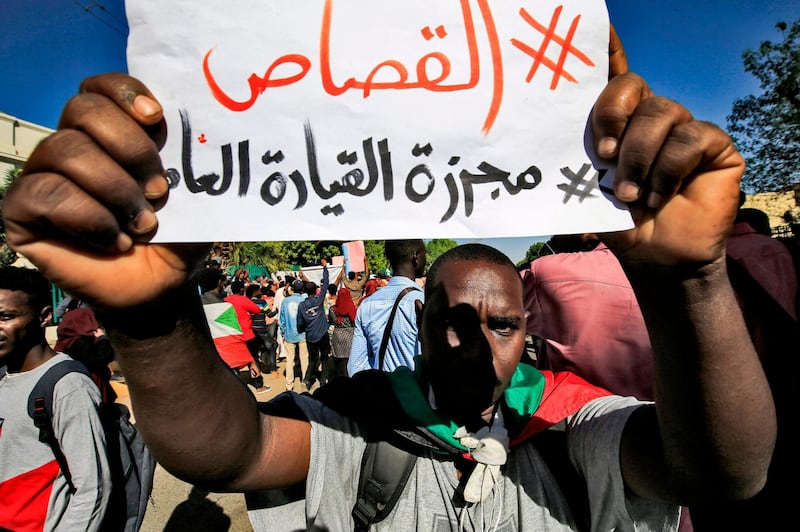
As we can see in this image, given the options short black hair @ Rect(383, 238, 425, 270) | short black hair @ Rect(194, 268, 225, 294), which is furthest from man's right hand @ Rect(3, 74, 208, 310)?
short black hair @ Rect(194, 268, 225, 294)

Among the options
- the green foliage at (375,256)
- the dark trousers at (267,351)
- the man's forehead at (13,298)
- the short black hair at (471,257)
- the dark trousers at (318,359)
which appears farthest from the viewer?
the green foliage at (375,256)

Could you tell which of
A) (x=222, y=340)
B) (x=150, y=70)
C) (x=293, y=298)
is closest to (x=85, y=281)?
(x=150, y=70)

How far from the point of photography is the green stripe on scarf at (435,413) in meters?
1.32

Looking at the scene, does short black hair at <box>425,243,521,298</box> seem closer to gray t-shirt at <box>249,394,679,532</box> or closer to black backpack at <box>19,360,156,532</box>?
gray t-shirt at <box>249,394,679,532</box>

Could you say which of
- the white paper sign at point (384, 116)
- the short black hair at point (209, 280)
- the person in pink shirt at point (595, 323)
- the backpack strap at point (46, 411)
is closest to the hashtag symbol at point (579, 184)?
the white paper sign at point (384, 116)

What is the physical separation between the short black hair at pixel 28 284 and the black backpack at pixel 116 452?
17.0 inches

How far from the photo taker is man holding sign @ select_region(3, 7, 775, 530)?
0.76 meters

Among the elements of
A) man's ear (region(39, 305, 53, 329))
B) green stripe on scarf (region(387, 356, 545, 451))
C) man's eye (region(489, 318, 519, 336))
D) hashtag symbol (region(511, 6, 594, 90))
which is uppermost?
hashtag symbol (region(511, 6, 594, 90))

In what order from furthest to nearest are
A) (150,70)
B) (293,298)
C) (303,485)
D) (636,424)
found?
(293,298) < (303,485) < (636,424) < (150,70)

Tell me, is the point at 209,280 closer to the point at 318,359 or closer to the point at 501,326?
the point at 318,359

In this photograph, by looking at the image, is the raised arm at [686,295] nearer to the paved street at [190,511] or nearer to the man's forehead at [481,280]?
the man's forehead at [481,280]

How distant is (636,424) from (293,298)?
6612 millimetres

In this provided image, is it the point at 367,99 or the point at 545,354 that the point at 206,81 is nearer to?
the point at 367,99

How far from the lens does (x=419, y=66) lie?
2.89 feet
